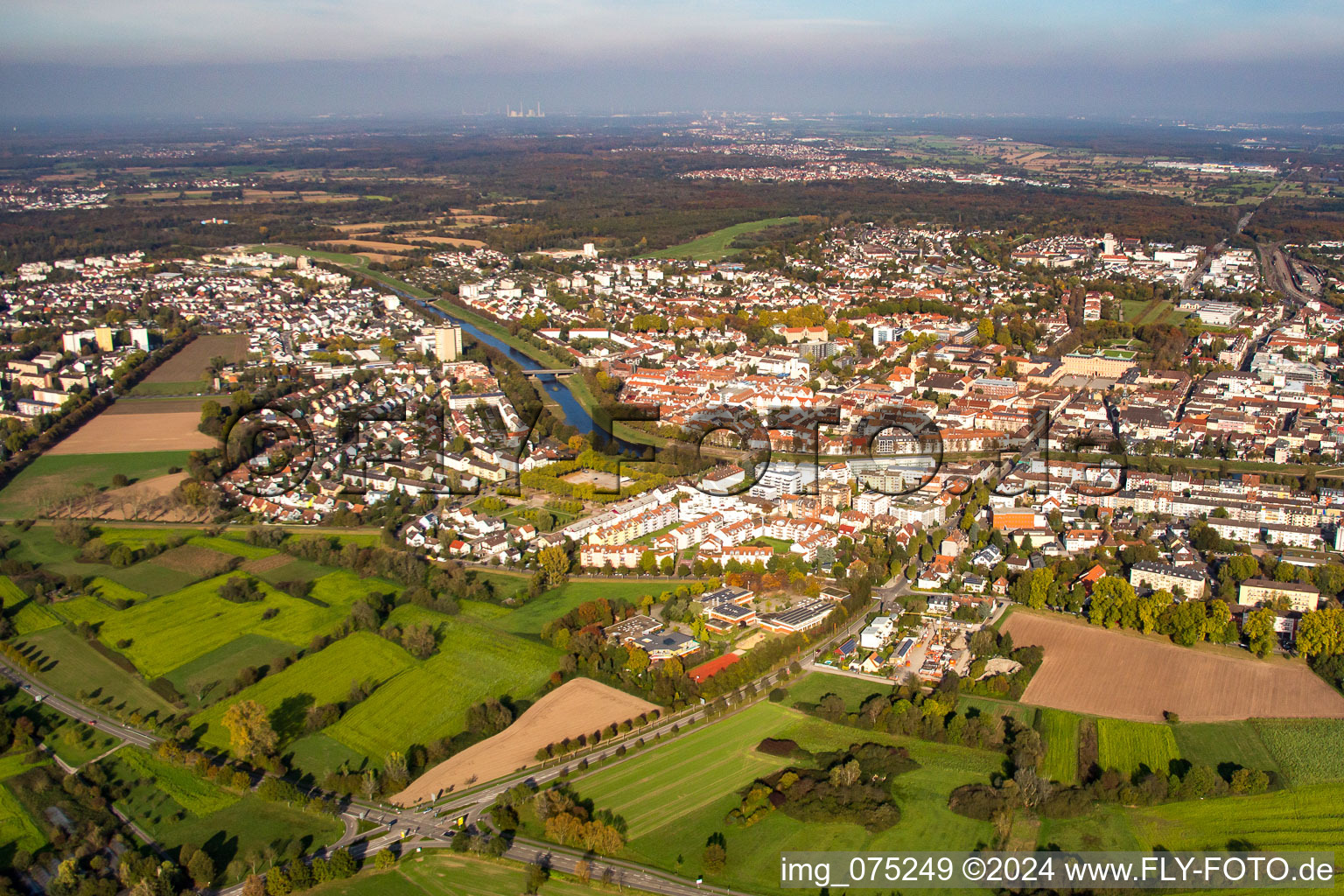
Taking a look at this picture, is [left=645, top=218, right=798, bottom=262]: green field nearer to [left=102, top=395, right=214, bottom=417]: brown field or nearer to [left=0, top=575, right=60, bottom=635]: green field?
[left=102, top=395, right=214, bottom=417]: brown field

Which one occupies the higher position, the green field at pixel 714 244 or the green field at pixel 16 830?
the green field at pixel 714 244

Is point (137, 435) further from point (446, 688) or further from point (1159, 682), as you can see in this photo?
point (1159, 682)

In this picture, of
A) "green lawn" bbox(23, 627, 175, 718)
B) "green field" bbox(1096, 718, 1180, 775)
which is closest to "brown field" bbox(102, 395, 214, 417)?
"green lawn" bbox(23, 627, 175, 718)

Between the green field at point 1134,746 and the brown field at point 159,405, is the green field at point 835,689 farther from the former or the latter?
the brown field at point 159,405

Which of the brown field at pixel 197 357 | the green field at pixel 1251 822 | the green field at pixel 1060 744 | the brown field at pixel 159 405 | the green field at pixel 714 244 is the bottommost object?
the green field at pixel 1251 822

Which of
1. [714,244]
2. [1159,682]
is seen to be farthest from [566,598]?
[714,244]

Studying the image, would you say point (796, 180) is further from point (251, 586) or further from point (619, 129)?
point (619, 129)

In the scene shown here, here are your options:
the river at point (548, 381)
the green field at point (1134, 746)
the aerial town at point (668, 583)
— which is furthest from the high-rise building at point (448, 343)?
the green field at point (1134, 746)
